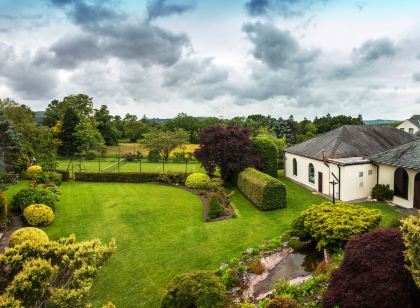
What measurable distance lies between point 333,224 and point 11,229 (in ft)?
53.9

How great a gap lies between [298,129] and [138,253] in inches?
2996

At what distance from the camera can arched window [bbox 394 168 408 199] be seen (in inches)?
768

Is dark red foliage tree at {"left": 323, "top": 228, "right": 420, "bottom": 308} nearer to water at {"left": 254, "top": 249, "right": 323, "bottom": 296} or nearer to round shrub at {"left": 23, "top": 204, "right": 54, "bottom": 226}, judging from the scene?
water at {"left": 254, "top": 249, "right": 323, "bottom": 296}

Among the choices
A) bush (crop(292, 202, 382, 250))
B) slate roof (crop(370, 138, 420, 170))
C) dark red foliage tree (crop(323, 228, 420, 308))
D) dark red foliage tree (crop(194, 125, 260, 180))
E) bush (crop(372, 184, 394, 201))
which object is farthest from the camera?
dark red foliage tree (crop(194, 125, 260, 180))

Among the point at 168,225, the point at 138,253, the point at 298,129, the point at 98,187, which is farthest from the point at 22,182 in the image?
the point at 298,129

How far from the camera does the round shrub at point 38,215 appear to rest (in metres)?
17.7

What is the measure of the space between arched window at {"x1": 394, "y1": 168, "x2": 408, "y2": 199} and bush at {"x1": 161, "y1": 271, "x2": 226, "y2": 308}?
16.1 meters

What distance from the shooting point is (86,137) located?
5550 centimetres

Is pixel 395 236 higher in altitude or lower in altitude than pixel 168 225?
higher

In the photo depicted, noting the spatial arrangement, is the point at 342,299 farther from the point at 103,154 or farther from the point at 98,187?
the point at 103,154

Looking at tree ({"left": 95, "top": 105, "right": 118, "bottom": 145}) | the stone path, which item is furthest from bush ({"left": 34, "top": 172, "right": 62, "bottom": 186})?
tree ({"left": 95, "top": 105, "right": 118, "bottom": 145})

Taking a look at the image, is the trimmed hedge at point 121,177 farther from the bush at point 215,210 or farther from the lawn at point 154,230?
the bush at point 215,210

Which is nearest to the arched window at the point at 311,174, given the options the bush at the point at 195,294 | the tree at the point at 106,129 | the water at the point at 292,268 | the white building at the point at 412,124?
the water at the point at 292,268

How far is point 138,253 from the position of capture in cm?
1428
